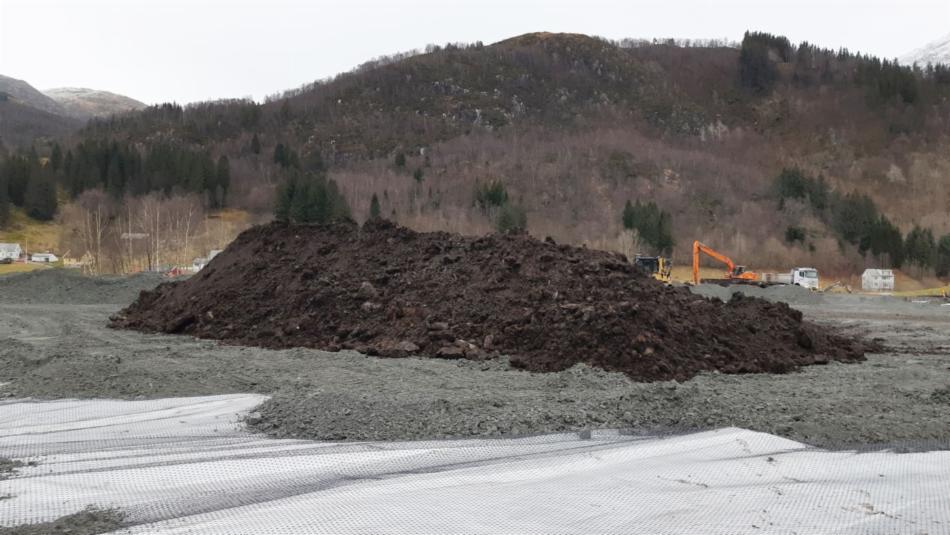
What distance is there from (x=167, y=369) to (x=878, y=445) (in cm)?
688

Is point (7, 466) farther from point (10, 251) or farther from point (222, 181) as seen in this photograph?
point (222, 181)

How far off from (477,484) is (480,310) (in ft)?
21.0

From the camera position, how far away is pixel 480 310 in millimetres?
9820

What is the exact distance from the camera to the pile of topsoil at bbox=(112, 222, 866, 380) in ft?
27.6

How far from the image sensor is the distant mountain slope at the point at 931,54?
13862cm

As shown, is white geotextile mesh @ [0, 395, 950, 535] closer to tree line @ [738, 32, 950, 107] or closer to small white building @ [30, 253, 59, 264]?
small white building @ [30, 253, 59, 264]

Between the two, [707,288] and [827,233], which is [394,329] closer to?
[707,288]

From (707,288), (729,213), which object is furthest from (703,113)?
(707,288)

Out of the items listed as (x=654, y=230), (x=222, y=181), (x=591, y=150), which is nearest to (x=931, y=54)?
(x=591, y=150)

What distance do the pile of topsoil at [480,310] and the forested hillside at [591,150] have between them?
39.9 meters

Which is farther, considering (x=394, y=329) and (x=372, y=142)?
(x=372, y=142)

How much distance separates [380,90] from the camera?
132m

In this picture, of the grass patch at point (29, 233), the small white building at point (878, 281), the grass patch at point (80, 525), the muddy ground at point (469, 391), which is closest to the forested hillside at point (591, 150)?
the grass patch at point (29, 233)

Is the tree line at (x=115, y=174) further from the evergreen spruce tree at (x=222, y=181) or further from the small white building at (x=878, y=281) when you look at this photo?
the small white building at (x=878, y=281)
